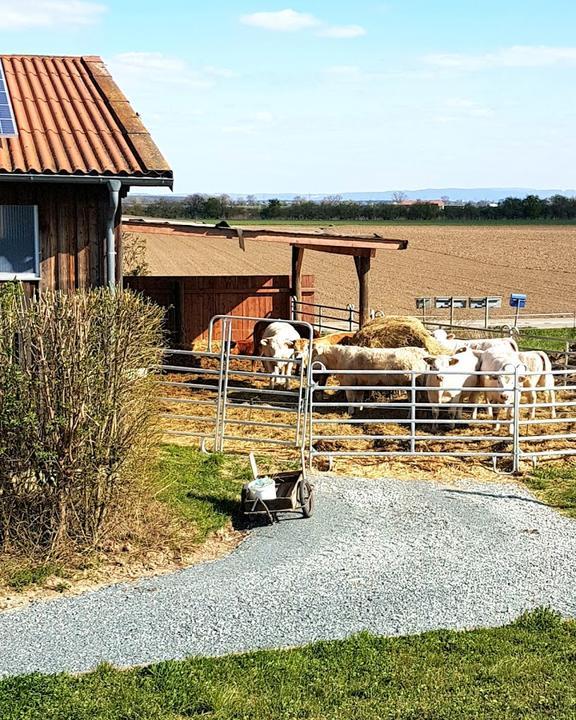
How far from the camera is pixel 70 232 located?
13.5 metres

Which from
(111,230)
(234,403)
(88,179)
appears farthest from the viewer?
(234,403)

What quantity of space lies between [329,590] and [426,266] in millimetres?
55079

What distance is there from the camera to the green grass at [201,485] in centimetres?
1095

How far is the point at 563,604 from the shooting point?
8930mm

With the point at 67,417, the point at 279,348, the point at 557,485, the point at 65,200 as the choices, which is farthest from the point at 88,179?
the point at 557,485

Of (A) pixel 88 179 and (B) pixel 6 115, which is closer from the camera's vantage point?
(A) pixel 88 179

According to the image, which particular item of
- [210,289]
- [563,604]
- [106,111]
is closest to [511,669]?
[563,604]

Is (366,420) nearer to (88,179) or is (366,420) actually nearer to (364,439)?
(364,439)

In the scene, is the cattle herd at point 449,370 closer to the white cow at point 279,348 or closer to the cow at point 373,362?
the cow at point 373,362

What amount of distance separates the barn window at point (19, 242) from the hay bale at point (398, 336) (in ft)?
22.5

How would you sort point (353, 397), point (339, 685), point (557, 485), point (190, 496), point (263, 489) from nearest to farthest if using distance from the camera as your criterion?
point (339, 685)
point (263, 489)
point (190, 496)
point (557, 485)
point (353, 397)

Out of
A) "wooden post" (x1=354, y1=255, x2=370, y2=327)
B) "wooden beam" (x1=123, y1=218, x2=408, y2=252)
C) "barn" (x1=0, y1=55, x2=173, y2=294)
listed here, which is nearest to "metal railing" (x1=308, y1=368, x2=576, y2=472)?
"barn" (x1=0, y1=55, x2=173, y2=294)

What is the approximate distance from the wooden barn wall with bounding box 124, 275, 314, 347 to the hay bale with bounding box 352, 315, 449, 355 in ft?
16.9

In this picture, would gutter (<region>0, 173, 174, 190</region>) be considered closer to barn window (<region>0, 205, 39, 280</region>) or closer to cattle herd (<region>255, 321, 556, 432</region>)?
barn window (<region>0, 205, 39, 280</region>)
